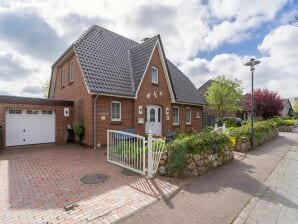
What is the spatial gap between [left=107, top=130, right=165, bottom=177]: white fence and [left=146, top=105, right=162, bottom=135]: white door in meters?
6.60

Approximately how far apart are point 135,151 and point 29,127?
8296 mm

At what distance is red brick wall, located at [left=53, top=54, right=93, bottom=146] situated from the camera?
11.5 m

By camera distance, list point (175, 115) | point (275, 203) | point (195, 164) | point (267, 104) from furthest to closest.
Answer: point (267, 104) < point (175, 115) < point (195, 164) < point (275, 203)

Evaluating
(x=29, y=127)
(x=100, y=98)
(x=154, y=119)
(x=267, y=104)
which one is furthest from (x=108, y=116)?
(x=267, y=104)

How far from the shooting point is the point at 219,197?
5.11 metres

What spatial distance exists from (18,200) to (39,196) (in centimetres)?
43

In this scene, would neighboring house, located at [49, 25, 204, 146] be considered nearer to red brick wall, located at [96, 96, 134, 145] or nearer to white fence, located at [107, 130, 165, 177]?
red brick wall, located at [96, 96, 134, 145]

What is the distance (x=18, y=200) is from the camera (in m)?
4.75

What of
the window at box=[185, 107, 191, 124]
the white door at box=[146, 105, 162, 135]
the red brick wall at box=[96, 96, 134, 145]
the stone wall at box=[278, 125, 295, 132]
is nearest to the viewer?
the red brick wall at box=[96, 96, 134, 145]

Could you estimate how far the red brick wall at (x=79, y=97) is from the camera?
453 inches

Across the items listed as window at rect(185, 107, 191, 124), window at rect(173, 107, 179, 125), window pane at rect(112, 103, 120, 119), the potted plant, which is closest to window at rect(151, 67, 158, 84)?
window at rect(173, 107, 179, 125)

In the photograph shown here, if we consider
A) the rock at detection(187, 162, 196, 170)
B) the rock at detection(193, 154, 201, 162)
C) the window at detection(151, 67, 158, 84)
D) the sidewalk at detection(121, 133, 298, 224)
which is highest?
the window at detection(151, 67, 158, 84)

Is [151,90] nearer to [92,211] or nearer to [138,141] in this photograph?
[138,141]

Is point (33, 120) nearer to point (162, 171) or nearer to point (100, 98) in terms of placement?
point (100, 98)
